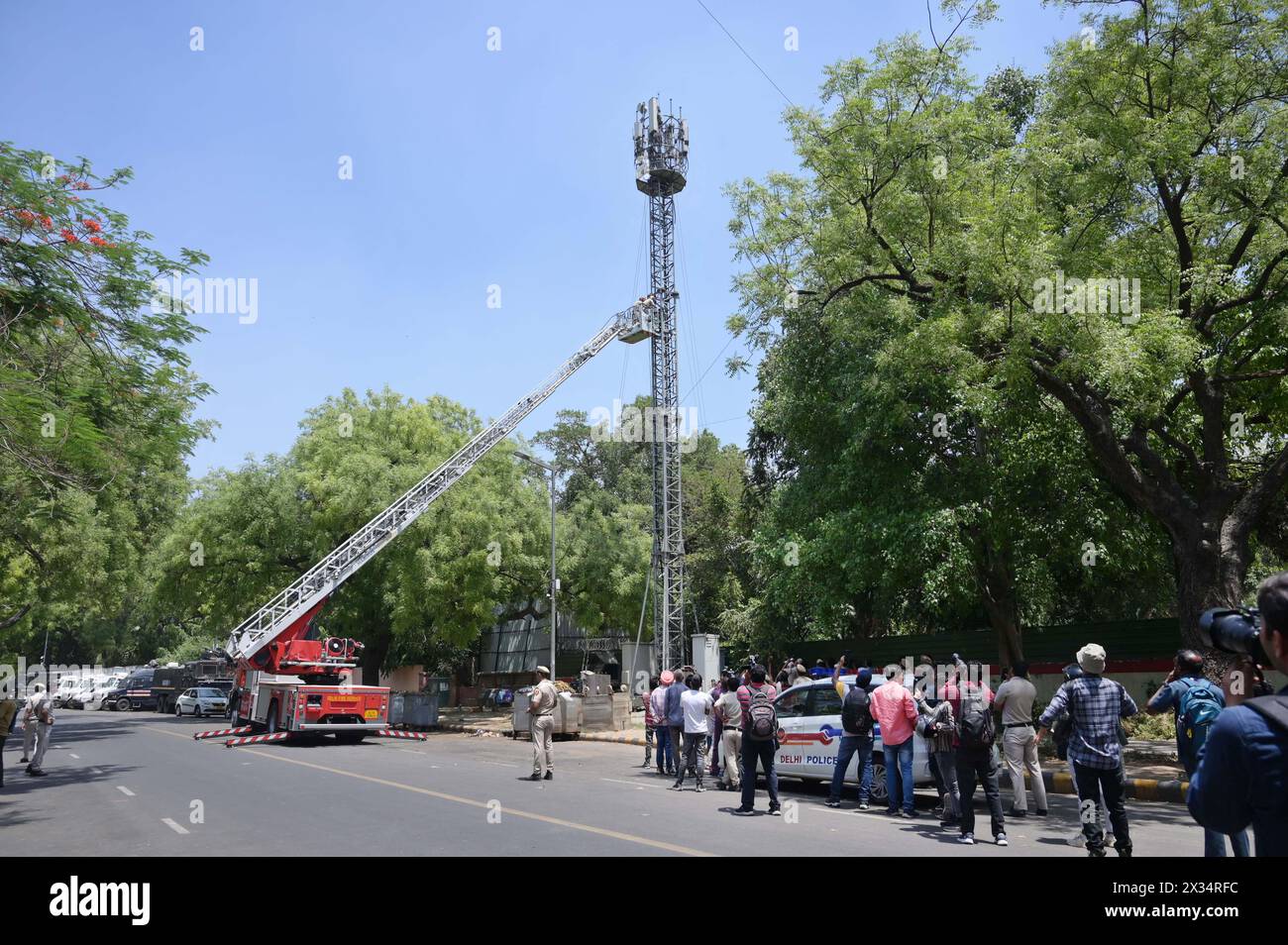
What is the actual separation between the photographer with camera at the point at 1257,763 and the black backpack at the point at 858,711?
8.47m

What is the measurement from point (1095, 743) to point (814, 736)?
5.62m

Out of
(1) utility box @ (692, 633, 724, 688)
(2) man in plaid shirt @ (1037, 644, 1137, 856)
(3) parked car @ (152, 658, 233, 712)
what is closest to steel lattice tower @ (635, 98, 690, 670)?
(1) utility box @ (692, 633, 724, 688)

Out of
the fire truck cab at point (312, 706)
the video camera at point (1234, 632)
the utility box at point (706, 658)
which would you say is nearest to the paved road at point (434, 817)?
the fire truck cab at point (312, 706)

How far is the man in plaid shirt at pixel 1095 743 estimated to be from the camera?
7.44 m

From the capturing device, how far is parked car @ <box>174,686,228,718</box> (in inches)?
1404

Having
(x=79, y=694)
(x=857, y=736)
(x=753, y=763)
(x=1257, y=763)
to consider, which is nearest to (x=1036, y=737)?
(x=857, y=736)

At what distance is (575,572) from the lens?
3441cm

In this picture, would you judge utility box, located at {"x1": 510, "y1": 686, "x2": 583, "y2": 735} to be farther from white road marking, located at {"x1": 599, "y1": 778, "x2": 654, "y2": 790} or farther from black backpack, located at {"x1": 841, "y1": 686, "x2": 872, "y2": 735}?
black backpack, located at {"x1": 841, "y1": 686, "x2": 872, "y2": 735}

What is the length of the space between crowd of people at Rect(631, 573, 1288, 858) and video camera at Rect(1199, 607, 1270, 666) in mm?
250

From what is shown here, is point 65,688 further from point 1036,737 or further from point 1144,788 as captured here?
point 1036,737

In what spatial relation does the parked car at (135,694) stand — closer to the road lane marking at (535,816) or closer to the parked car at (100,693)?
the parked car at (100,693)

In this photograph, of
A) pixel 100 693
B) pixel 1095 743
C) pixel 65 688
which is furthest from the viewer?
pixel 65 688

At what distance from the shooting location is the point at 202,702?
35.8 metres
